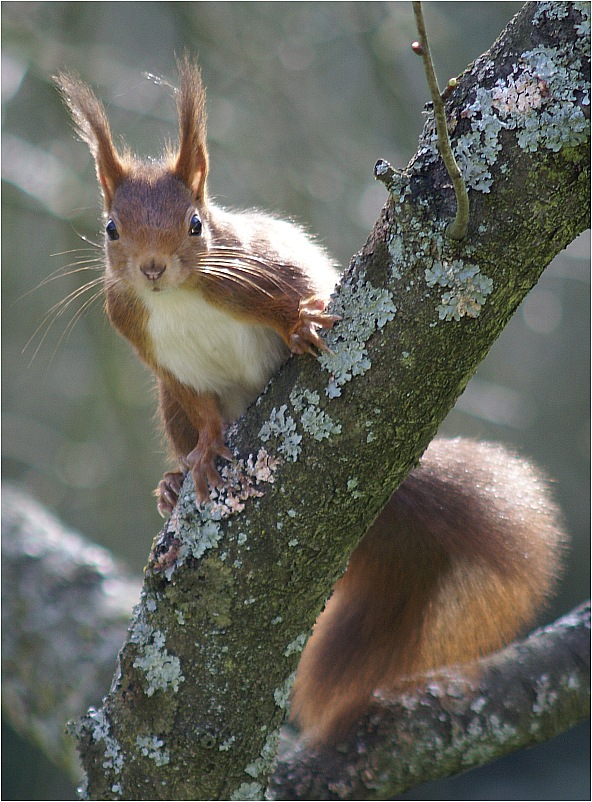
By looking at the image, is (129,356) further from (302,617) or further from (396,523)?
(302,617)

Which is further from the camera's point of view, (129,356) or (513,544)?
(129,356)

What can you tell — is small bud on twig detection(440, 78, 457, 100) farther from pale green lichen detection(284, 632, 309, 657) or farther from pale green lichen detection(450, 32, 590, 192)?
pale green lichen detection(284, 632, 309, 657)

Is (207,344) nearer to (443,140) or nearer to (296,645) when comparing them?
(296,645)

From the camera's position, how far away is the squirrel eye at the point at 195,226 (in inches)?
60.0

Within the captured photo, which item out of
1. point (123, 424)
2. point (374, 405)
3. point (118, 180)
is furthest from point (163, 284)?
point (123, 424)

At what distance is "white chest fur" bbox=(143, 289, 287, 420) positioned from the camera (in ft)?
5.13

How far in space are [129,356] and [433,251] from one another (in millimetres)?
2370

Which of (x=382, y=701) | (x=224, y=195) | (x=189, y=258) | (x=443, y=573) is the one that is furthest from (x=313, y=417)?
(x=224, y=195)

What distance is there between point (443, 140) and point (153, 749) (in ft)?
→ 3.22

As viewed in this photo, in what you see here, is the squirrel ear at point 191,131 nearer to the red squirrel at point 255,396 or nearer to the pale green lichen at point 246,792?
the red squirrel at point 255,396

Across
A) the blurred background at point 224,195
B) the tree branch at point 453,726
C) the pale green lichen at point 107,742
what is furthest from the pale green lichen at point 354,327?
the blurred background at point 224,195

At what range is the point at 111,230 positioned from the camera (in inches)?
61.2

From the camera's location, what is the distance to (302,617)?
125 cm

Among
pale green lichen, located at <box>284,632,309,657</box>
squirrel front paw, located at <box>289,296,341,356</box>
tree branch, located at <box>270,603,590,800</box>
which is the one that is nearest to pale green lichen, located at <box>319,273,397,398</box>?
squirrel front paw, located at <box>289,296,341,356</box>
